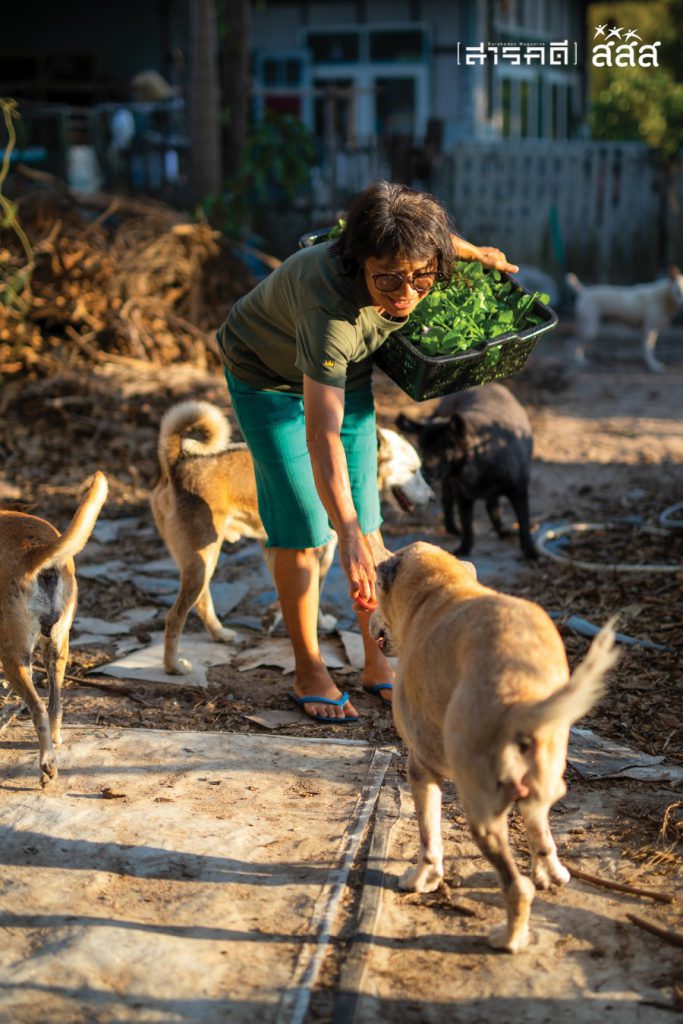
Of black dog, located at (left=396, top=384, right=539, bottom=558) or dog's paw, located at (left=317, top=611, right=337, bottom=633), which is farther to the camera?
black dog, located at (left=396, top=384, right=539, bottom=558)

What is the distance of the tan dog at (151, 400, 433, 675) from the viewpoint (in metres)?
5.14

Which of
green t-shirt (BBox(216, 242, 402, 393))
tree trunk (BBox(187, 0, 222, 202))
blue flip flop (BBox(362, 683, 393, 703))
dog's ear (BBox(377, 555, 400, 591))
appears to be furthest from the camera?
tree trunk (BBox(187, 0, 222, 202))

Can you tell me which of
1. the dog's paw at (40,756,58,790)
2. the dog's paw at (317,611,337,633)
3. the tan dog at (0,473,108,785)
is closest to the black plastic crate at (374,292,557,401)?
the tan dog at (0,473,108,785)

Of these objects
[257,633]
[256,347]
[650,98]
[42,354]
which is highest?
[650,98]

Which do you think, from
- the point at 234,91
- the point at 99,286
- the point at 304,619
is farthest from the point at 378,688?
the point at 234,91

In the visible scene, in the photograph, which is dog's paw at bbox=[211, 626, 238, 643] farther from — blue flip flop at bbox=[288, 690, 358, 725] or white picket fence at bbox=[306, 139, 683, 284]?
white picket fence at bbox=[306, 139, 683, 284]

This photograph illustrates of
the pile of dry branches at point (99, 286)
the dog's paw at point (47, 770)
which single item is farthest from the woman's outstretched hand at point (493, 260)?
the pile of dry branches at point (99, 286)

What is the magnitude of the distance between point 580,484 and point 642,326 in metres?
5.66

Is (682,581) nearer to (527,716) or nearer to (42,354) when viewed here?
(527,716)

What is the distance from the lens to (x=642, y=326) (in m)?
13.4

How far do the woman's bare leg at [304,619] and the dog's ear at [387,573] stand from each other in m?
1.09

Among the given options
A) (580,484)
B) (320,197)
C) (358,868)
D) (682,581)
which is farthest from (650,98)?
(358,868)

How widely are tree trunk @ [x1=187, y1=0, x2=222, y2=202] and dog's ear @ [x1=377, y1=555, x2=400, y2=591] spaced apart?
10073mm

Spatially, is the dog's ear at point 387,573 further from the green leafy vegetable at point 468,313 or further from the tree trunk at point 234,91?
the tree trunk at point 234,91
